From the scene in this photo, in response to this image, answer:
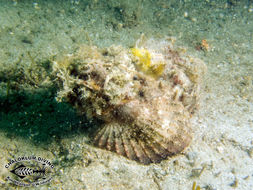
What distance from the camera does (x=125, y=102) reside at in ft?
9.30

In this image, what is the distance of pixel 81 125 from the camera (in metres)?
3.64

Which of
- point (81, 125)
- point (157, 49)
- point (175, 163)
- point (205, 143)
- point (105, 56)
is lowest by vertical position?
point (81, 125)

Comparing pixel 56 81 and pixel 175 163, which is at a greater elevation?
pixel 56 81

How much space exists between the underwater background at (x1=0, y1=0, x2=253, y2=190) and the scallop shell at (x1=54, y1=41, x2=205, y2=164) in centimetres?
29

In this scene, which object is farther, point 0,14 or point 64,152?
point 0,14

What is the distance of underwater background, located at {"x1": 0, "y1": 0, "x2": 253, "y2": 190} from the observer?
3043mm

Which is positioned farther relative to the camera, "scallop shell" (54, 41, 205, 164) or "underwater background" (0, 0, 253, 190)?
"underwater background" (0, 0, 253, 190)

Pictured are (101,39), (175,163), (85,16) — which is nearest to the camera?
(175,163)

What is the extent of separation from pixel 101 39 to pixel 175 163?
4.92 metres

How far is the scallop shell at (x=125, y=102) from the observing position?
2.68 meters

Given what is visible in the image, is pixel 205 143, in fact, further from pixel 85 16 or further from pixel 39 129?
pixel 85 16

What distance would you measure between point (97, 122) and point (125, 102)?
0.89 metres

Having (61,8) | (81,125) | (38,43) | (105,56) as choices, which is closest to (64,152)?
(81,125)

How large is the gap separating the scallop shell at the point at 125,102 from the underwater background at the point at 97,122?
293 mm
